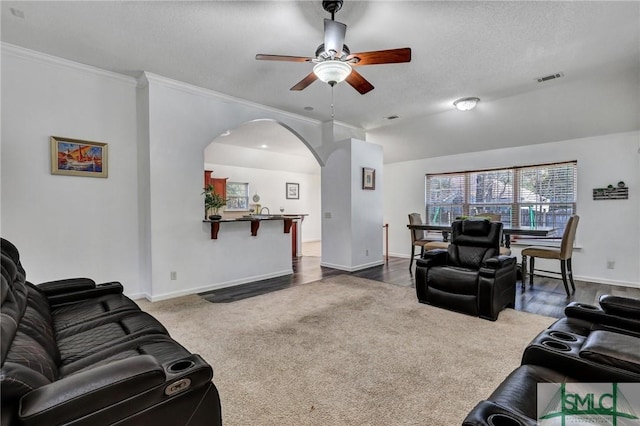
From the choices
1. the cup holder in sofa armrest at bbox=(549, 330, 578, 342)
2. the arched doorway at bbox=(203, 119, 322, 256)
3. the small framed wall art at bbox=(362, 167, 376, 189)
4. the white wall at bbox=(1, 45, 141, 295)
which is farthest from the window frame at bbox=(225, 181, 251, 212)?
the cup holder in sofa armrest at bbox=(549, 330, 578, 342)

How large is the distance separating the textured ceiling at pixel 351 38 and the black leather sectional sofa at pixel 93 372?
6.88 feet

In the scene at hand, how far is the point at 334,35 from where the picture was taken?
7.65 ft

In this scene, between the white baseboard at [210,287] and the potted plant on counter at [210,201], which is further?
the potted plant on counter at [210,201]

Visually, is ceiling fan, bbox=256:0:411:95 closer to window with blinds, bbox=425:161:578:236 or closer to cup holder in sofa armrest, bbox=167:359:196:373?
cup holder in sofa armrest, bbox=167:359:196:373

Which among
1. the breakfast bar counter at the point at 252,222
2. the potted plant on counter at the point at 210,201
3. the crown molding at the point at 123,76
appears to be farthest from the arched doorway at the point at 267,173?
the potted plant on counter at the point at 210,201

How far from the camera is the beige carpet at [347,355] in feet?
5.83

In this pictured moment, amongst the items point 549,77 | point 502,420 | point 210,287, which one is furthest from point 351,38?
point 210,287

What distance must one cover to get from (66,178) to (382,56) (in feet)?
11.7

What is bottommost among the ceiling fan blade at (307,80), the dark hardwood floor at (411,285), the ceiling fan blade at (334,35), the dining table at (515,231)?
the dark hardwood floor at (411,285)

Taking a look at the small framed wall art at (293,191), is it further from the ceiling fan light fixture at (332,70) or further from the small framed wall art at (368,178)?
the ceiling fan light fixture at (332,70)

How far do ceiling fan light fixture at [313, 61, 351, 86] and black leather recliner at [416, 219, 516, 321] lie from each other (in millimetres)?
2337

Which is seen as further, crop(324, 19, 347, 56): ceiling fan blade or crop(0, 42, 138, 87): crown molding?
crop(0, 42, 138, 87): crown molding

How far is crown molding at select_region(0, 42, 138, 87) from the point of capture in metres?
3.03

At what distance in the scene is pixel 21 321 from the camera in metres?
1.39
